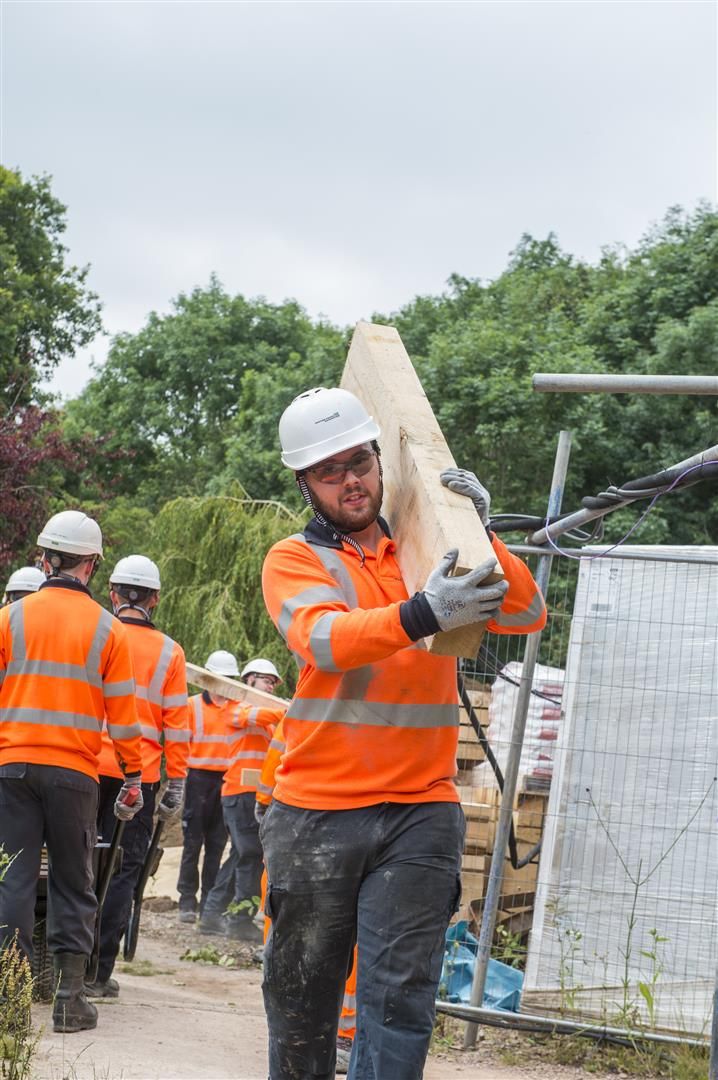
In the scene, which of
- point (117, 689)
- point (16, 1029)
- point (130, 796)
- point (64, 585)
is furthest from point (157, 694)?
point (16, 1029)

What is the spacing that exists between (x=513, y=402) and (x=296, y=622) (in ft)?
50.4

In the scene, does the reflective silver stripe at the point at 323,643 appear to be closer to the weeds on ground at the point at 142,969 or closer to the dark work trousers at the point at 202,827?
the weeds on ground at the point at 142,969

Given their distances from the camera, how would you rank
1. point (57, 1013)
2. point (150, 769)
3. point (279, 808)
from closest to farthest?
point (279, 808), point (57, 1013), point (150, 769)

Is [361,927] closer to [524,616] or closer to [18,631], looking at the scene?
[524,616]

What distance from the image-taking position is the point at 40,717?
242 inches

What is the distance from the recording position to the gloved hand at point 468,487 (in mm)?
A: 3822

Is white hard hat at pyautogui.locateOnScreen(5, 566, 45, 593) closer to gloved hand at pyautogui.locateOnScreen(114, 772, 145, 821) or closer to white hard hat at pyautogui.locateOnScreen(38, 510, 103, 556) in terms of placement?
gloved hand at pyautogui.locateOnScreen(114, 772, 145, 821)

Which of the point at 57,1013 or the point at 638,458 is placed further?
the point at 638,458

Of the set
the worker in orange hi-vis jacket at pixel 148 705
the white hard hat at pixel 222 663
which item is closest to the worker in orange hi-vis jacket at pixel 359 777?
the worker in orange hi-vis jacket at pixel 148 705

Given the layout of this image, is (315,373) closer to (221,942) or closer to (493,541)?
(221,942)

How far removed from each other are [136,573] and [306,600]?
14.6ft

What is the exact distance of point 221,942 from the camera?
11.0 metres

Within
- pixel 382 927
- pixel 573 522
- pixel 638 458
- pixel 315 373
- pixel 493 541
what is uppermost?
pixel 315 373

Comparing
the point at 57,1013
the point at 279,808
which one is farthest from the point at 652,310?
the point at 279,808
